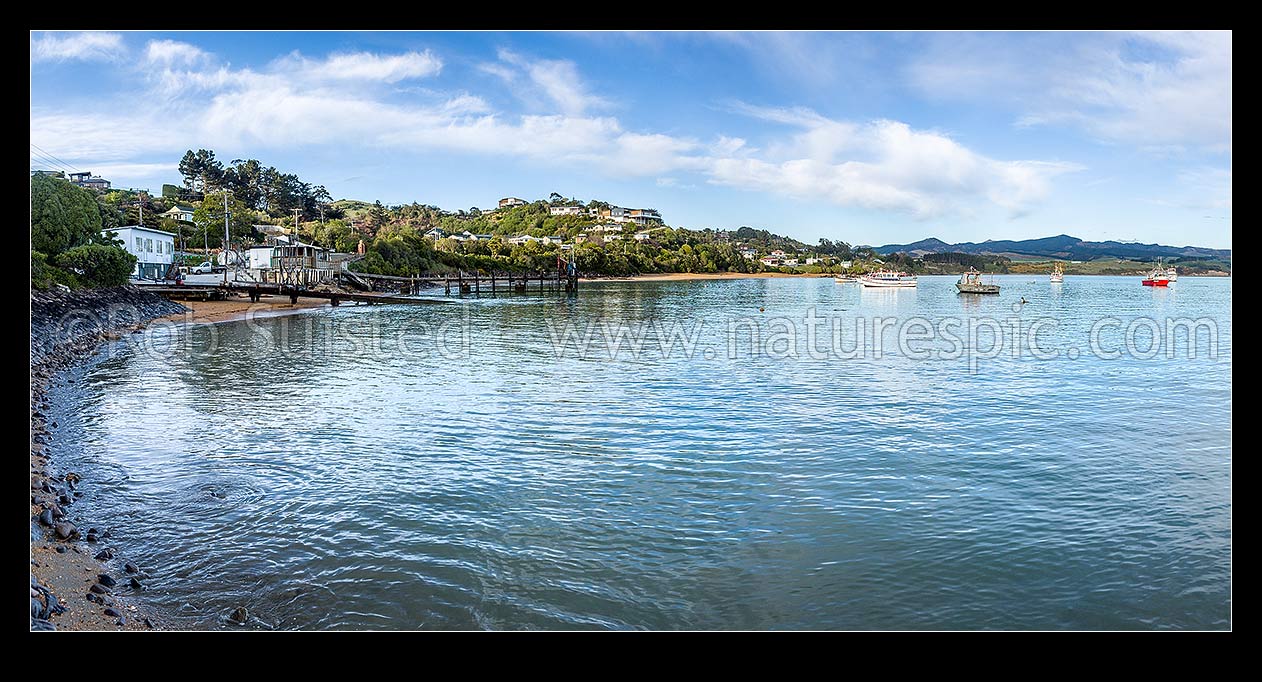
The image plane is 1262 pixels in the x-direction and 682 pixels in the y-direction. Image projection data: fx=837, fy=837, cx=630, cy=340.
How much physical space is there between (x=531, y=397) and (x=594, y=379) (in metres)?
4.10

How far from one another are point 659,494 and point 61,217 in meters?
44.4

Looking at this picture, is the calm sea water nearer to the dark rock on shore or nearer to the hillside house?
the dark rock on shore

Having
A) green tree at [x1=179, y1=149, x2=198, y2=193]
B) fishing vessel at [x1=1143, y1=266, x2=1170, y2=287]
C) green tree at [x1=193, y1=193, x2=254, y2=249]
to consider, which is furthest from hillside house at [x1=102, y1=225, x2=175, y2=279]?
fishing vessel at [x1=1143, y1=266, x2=1170, y2=287]

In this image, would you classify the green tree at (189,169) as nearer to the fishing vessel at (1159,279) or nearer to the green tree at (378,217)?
the green tree at (378,217)

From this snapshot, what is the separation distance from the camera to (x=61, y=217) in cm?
4400

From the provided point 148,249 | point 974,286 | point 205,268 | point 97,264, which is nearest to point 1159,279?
point 974,286

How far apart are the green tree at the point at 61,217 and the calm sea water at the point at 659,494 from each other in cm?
1973

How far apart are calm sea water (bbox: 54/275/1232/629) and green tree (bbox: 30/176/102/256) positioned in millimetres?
19725

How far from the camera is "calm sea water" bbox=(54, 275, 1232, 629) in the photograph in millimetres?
8852

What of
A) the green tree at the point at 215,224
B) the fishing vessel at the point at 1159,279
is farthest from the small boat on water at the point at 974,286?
the green tree at the point at 215,224

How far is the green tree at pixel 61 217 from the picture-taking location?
140ft
